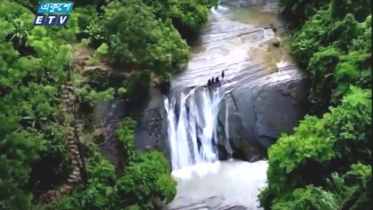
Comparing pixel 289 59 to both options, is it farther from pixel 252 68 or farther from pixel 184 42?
pixel 184 42

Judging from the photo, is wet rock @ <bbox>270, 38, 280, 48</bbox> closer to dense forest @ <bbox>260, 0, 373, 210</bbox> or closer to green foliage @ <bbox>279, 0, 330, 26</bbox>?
green foliage @ <bbox>279, 0, 330, 26</bbox>

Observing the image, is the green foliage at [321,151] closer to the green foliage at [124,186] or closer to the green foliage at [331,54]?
the green foliage at [331,54]

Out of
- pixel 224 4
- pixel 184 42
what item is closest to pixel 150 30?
pixel 184 42

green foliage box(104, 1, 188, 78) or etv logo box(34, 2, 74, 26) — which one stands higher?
green foliage box(104, 1, 188, 78)

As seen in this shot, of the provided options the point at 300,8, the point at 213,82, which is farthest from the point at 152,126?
the point at 300,8

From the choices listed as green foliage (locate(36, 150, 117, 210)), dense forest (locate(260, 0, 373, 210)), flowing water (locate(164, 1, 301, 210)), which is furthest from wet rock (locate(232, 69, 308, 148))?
green foliage (locate(36, 150, 117, 210))

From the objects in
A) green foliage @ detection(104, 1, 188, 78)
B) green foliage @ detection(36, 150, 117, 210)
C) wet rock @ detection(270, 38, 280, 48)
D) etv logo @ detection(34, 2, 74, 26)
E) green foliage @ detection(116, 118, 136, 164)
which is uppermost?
wet rock @ detection(270, 38, 280, 48)
